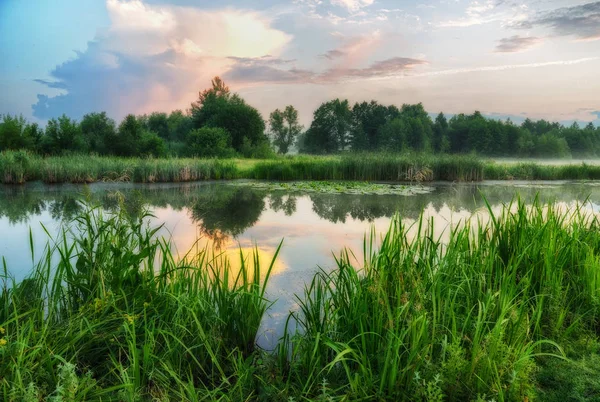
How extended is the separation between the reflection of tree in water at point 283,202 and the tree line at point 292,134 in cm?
1004

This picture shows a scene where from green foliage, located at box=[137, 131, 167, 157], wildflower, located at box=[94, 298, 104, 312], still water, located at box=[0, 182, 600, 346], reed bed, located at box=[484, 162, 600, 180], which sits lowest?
still water, located at box=[0, 182, 600, 346]

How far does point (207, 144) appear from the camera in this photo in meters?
31.4

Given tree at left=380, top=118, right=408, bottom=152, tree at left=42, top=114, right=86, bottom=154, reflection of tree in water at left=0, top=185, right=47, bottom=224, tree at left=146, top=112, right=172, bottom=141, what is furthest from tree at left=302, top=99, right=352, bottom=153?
reflection of tree in water at left=0, top=185, right=47, bottom=224

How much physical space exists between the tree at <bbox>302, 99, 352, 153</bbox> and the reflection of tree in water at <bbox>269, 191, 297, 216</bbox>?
35.1 meters

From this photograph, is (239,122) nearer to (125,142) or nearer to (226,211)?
(125,142)

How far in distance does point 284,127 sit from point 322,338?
152 feet

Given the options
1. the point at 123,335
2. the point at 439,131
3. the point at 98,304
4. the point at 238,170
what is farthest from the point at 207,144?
the point at 123,335

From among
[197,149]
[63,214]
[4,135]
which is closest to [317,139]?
[197,149]

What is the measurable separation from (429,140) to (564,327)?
1662 inches

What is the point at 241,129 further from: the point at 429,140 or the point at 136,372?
the point at 136,372

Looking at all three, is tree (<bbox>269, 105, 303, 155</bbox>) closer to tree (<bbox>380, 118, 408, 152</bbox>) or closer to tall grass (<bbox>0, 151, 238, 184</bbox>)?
tree (<bbox>380, 118, 408, 152</bbox>)

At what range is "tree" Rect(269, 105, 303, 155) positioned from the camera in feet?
156

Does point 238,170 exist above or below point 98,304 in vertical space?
above

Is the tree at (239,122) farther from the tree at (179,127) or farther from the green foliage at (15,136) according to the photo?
the green foliage at (15,136)
